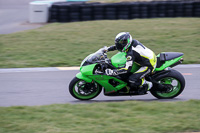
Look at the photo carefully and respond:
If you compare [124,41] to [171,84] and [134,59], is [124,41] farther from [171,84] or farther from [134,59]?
[171,84]

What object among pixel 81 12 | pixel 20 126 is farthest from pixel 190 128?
pixel 81 12

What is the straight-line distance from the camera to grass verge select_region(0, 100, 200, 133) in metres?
5.16

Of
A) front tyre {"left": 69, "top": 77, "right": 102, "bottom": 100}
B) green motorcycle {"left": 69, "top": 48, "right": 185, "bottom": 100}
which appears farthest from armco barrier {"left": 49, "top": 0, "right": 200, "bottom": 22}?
front tyre {"left": 69, "top": 77, "right": 102, "bottom": 100}

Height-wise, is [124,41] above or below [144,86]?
above

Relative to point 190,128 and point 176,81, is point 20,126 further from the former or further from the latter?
point 176,81

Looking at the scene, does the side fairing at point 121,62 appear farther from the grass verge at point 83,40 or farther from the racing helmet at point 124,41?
the grass verge at point 83,40

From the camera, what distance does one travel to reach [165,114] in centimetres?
586

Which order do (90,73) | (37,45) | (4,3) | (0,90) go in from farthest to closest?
(4,3)
(37,45)
(0,90)
(90,73)

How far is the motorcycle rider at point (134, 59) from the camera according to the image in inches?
266

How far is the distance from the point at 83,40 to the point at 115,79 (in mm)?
6638

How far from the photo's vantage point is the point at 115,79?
7.02 meters

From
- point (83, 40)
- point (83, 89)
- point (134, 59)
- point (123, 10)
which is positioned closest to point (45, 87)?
point (83, 89)

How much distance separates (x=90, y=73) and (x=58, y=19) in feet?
32.8

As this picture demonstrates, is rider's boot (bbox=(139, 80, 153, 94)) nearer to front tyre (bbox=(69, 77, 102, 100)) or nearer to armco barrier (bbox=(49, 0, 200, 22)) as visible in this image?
front tyre (bbox=(69, 77, 102, 100))
